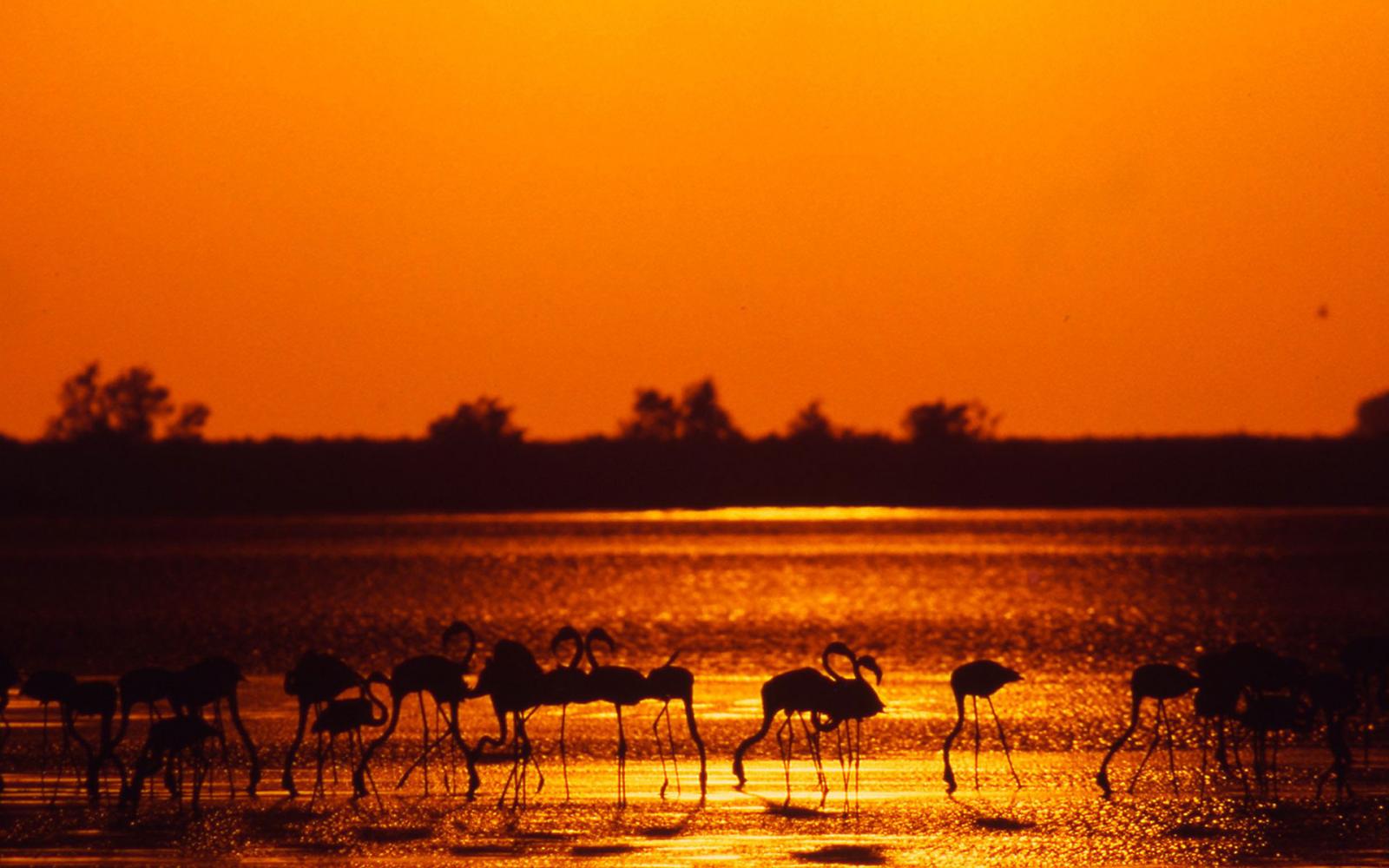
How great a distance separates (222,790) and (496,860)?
2.92 metres

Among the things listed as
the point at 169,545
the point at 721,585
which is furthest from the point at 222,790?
the point at 169,545

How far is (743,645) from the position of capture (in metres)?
28.3

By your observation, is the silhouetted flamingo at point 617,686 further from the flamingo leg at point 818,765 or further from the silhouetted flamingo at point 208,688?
the silhouetted flamingo at point 208,688

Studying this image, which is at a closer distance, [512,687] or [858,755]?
[512,687]

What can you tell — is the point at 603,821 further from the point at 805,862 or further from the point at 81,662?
the point at 81,662

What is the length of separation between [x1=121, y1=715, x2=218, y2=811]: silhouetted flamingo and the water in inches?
7.4

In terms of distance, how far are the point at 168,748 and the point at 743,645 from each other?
47.6 ft

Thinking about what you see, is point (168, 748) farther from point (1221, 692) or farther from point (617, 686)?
point (1221, 692)

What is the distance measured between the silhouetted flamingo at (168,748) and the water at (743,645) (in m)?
0.19

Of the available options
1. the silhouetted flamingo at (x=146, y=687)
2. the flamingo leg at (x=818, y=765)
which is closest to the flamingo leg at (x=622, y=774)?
the flamingo leg at (x=818, y=765)

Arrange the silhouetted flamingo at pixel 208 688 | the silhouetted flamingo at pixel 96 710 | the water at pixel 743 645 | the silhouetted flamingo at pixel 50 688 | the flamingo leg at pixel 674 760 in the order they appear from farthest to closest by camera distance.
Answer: the silhouetted flamingo at pixel 50 688
the silhouetted flamingo at pixel 208 688
the flamingo leg at pixel 674 760
the silhouetted flamingo at pixel 96 710
the water at pixel 743 645

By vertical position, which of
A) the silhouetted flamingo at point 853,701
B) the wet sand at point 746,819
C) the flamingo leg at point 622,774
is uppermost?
→ the silhouetted flamingo at point 853,701

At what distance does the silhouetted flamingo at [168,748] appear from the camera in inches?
549

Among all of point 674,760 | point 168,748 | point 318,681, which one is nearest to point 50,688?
point 168,748
